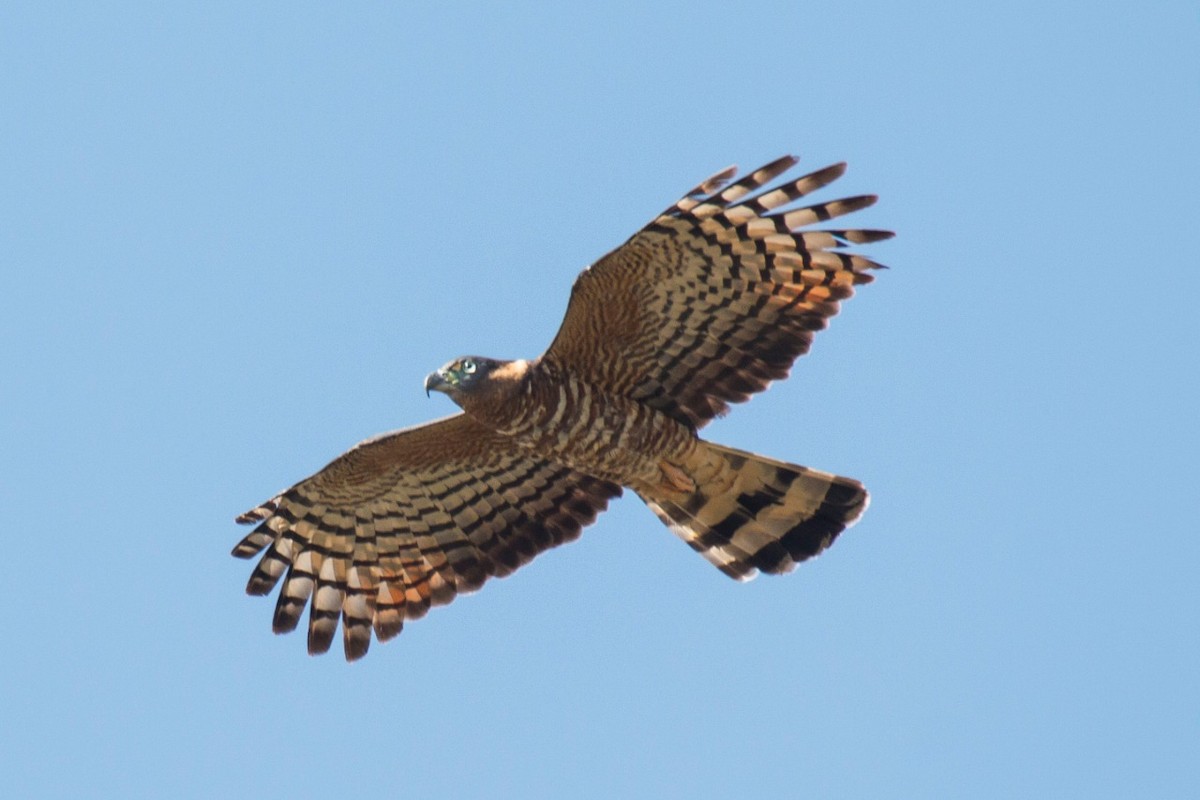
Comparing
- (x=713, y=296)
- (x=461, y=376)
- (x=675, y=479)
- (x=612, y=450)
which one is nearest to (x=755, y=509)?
→ (x=675, y=479)

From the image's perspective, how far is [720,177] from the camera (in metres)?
12.6

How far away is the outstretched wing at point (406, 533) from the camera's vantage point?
14.3 meters

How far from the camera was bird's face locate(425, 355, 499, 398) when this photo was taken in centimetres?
1328

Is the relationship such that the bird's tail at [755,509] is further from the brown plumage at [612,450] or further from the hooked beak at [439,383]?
the hooked beak at [439,383]

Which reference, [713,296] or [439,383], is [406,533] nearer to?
[439,383]

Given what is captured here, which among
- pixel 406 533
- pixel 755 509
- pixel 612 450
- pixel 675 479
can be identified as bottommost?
pixel 755 509

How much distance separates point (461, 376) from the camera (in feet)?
43.6

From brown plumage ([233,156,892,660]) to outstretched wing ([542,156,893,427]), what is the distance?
0.01 m

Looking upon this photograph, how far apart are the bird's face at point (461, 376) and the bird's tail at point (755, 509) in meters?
1.63

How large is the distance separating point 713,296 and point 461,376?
5.87 feet

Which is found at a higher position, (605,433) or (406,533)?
(406,533)

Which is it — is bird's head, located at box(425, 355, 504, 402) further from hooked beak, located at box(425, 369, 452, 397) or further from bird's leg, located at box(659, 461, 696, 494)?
bird's leg, located at box(659, 461, 696, 494)

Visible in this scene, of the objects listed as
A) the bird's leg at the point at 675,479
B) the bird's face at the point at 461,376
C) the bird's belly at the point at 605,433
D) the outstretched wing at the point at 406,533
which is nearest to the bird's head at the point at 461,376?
the bird's face at the point at 461,376

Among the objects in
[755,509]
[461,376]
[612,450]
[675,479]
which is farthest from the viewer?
[755,509]
